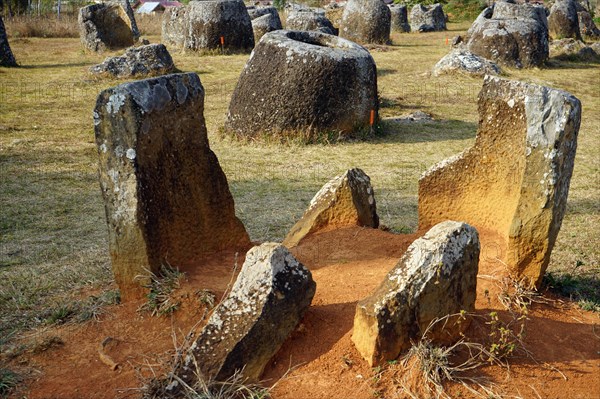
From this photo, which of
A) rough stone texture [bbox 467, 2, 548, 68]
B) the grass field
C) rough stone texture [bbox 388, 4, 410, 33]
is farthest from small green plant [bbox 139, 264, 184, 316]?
rough stone texture [bbox 388, 4, 410, 33]

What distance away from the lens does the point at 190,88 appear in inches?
175

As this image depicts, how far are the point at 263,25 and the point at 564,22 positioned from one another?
355 inches

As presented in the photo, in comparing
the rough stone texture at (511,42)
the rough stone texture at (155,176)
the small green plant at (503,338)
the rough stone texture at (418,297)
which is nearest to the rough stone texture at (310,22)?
the rough stone texture at (511,42)

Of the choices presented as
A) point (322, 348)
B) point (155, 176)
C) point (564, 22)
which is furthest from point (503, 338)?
point (564, 22)

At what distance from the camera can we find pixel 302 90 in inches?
374

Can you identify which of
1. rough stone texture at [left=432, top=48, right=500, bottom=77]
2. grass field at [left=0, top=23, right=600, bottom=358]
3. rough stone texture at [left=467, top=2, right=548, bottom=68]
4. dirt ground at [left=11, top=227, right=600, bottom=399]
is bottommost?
grass field at [left=0, top=23, right=600, bottom=358]

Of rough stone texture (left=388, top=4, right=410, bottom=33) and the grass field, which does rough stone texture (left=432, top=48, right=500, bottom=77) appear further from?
rough stone texture (left=388, top=4, right=410, bottom=33)

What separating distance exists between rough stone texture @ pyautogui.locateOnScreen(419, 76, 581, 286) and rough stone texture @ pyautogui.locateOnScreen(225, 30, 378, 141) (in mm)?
4623

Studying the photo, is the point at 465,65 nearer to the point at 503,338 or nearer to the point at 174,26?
the point at 174,26

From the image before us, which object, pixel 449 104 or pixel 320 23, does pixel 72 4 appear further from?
pixel 449 104

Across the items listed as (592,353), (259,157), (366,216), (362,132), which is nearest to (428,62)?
(362,132)

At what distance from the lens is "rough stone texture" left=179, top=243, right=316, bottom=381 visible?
3377 millimetres

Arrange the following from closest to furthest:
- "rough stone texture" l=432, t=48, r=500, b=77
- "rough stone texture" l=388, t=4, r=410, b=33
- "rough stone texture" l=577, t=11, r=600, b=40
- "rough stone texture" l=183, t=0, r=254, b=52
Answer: "rough stone texture" l=432, t=48, r=500, b=77
"rough stone texture" l=183, t=0, r=254, b=52
"rough stone texture" l=577, t=11, r=600, b=40
"rough stone texture" l=388, t=4, r=410, b=33

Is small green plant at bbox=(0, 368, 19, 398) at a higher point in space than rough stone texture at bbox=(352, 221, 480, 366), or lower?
lower
